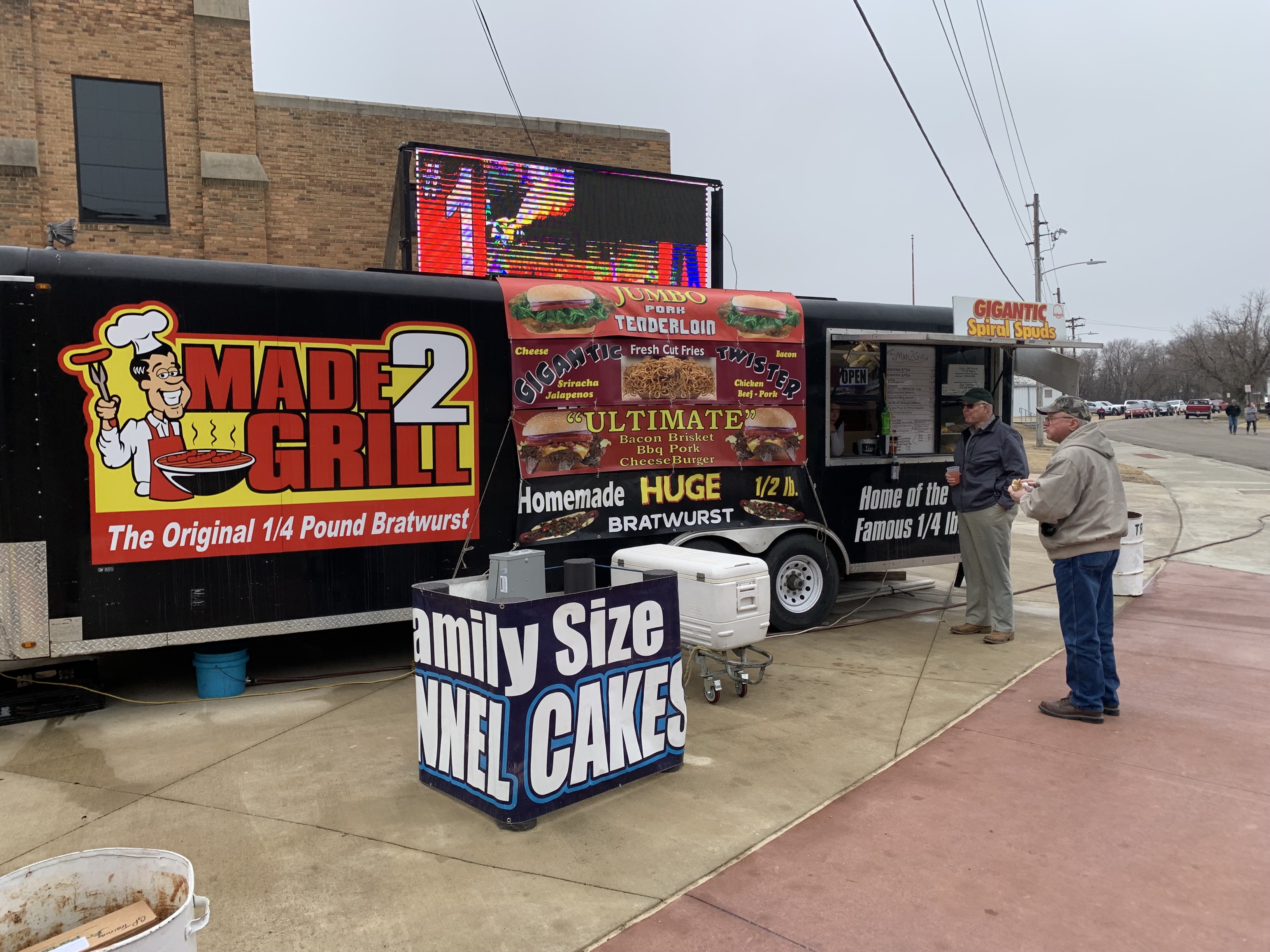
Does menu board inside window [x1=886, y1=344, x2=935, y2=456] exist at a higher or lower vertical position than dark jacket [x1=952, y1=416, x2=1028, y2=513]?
higher

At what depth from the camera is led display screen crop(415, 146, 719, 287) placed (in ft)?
24.5

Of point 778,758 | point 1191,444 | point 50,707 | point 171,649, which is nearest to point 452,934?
point 778,758

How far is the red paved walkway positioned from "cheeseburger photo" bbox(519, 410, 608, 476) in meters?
3.22

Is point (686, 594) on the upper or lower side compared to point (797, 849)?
upper

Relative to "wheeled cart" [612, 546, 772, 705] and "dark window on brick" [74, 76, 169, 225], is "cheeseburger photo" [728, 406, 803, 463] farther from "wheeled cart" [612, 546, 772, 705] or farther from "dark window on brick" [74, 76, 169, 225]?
"dark window on brick" [74, 76, 169, 225]

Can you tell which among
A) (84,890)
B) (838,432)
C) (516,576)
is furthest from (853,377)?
(84,890)

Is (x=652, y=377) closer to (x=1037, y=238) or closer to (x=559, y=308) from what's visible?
(x=559, y=308)

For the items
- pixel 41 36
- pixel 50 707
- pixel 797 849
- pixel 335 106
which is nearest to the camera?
pixel 797 849

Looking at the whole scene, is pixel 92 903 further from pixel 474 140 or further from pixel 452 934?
pixel 474 140

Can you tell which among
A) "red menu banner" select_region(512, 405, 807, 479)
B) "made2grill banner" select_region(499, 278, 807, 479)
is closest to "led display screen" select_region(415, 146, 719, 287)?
"made2grill banner" select_region(499, 278, 807, 479)

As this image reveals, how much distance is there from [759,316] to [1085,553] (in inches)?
131

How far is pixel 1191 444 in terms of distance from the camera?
37219mm

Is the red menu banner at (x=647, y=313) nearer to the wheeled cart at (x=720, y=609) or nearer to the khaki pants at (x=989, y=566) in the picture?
the wheeled cart at (x=720, y=609)

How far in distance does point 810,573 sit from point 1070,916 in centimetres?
459
